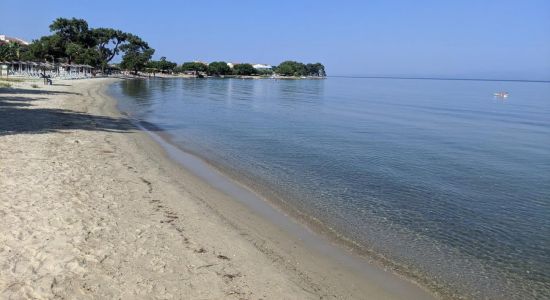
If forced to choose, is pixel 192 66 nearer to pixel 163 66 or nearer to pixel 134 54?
pixel 163 66

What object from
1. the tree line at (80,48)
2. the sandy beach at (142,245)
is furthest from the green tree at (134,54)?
the sandy beach at (142,245)

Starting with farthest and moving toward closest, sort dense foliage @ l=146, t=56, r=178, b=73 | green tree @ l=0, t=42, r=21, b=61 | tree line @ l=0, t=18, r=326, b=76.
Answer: dense foliage @ l=146, t=56, r=178, b=73
tree line @ l=0, t=18, r=326, b=76
green tree @ l=0, t=42, r=21, b=61

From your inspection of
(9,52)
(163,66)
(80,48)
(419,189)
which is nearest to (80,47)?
(80,48)

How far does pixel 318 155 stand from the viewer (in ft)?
63.1

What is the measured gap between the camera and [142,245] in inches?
288

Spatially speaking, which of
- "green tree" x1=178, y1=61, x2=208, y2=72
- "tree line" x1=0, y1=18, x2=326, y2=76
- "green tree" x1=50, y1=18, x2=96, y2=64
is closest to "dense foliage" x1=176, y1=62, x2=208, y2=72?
"green tree" x1=178, y1=61, x2=208, y2=72

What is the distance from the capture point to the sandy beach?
19.6ft

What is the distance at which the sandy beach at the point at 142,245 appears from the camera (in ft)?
19.6

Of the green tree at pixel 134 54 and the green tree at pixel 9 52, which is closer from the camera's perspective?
the green tree at pixel 9 52

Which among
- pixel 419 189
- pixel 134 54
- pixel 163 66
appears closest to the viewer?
pixel 419 189

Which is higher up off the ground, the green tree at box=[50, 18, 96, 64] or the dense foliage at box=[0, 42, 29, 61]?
the green tree at box=[50, 18, 96, 64]

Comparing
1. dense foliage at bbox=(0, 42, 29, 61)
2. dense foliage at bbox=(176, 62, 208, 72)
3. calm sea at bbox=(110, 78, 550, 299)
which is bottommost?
calm sea at bbox=(110, 78, 550, 299)

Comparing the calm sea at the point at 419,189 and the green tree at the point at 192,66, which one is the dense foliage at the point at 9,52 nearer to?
the calm sea at the point at 419,189

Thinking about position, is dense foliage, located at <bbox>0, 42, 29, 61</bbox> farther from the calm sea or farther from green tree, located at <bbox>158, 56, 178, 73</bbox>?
green tree, located at <bbox>158, 56, 178, 73</bbox>
